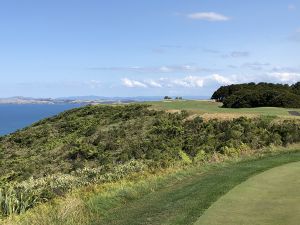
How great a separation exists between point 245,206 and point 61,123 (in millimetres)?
49750

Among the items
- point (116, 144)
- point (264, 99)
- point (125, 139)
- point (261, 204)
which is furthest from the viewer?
point (264, 99)

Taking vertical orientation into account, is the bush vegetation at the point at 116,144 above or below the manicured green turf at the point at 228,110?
below

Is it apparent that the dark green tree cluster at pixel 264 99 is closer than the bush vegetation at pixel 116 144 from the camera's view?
No

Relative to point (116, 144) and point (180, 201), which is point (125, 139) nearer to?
point (116, 144)

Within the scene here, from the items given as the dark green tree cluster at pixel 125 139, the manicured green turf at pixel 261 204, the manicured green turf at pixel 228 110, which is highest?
the manicured green turf at pixel 228 110

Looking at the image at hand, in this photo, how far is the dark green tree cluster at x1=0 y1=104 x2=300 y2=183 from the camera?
27953 mm

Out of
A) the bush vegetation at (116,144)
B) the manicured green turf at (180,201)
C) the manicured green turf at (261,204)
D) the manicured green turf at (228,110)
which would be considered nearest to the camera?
the manicured green turf at (261,204)

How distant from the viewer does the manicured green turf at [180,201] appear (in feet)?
29.8

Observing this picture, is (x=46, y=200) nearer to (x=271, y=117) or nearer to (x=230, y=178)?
(x=230, y=178)

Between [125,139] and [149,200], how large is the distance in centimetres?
2880

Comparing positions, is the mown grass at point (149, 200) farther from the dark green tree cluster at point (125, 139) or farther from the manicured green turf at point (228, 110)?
the manicured green turf at point (228, 110)

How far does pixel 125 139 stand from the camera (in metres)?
40.5

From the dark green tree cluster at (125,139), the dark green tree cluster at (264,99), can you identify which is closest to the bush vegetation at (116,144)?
the dark green tree cluster at (125,139)

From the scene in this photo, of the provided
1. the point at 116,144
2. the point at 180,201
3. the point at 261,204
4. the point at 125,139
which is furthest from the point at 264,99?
the point at 261,204
